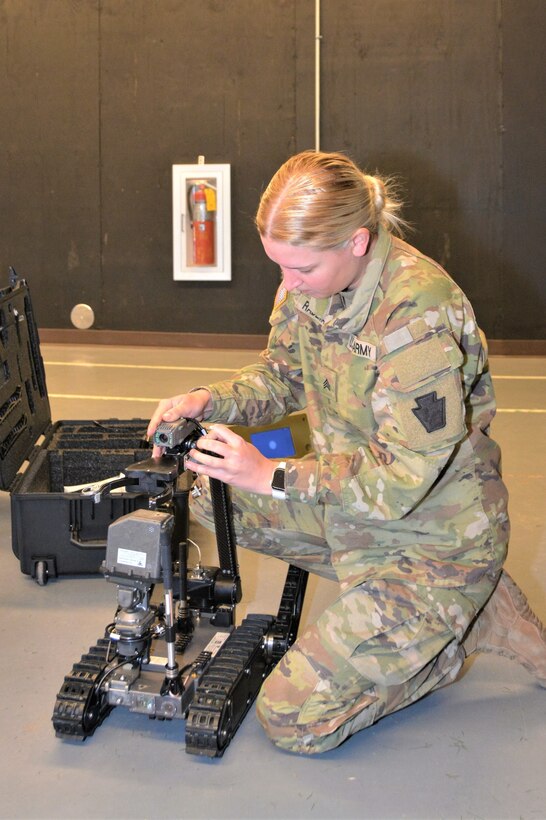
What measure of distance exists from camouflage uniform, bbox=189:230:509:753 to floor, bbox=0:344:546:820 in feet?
0.25

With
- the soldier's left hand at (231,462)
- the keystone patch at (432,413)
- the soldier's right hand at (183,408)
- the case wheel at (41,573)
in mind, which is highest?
the keystone patch at (432,413)

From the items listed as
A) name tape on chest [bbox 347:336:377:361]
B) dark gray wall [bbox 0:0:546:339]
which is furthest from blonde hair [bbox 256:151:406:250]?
dark gray wall [bbox 0:0:546:339]

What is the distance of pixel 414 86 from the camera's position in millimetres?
7039

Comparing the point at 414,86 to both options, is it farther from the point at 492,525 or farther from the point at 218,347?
the point at 492,525

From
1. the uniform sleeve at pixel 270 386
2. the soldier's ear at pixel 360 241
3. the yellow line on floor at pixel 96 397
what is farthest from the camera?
the yellow line on floor at pixel 96 397

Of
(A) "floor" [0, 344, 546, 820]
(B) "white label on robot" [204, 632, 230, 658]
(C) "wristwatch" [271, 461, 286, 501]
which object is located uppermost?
(C) "wristwatch" [271, 461, 286, 501]

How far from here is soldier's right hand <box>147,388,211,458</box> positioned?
218cm

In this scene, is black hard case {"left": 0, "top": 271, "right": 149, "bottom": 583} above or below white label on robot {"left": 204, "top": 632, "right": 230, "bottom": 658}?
above

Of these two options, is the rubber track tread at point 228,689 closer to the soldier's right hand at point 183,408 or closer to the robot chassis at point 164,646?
the robot chassis at point 164,646

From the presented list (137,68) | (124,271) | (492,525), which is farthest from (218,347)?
(492,525)

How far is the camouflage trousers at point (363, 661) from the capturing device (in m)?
1.94

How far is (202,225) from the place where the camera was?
725 cm

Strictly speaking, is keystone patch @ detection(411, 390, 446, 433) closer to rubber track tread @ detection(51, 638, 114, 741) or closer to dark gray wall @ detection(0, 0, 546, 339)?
rubber track tread @ detection(51, 638, 114, 741)

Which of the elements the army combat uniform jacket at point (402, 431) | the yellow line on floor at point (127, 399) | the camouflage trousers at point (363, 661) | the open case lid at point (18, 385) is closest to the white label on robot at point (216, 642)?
the camouflage trousers at point (363, 661)
